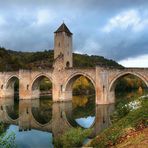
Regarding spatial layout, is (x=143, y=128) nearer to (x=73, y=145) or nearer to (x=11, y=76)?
(x=73, y=145)

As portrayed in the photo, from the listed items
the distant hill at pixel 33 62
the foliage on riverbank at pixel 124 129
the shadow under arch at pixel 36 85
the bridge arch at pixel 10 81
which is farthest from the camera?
the distant hill at pixel 33 62

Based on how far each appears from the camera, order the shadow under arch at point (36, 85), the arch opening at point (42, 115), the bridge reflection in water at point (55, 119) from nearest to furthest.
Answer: the bridge reflection in water at point (55, 119), the arch opening at point (42, 115), the shadow under arch at point (36, 85)

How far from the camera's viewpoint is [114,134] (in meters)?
14.3

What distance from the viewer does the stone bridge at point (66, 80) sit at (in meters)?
40.1

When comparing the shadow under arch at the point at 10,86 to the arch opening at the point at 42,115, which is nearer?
the arch opening at the point at 42,115

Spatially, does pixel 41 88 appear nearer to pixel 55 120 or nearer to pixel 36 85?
pixel 36 85

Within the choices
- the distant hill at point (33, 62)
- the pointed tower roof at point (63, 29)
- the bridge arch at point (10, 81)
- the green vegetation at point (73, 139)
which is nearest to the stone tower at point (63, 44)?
the pointed tower roof at point (63, 29)

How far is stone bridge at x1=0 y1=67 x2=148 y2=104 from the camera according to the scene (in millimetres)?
40094

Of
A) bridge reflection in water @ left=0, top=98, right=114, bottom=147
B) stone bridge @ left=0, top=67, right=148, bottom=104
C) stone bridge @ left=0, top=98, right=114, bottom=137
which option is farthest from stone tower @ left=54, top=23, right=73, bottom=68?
stone bridge @ left=0, top=98, right=114, bottom=137

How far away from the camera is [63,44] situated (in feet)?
161

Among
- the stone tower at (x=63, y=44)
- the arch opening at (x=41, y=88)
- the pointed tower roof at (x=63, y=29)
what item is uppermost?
the pointed tower roof at (x=63, y=29)

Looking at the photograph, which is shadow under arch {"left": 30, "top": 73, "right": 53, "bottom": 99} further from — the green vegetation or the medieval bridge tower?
the green vegetation

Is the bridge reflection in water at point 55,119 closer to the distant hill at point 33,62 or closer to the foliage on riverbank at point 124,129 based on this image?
the foliage on riverbank at point 124,129

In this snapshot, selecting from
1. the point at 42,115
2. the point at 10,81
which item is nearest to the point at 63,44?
the point at 10,81
